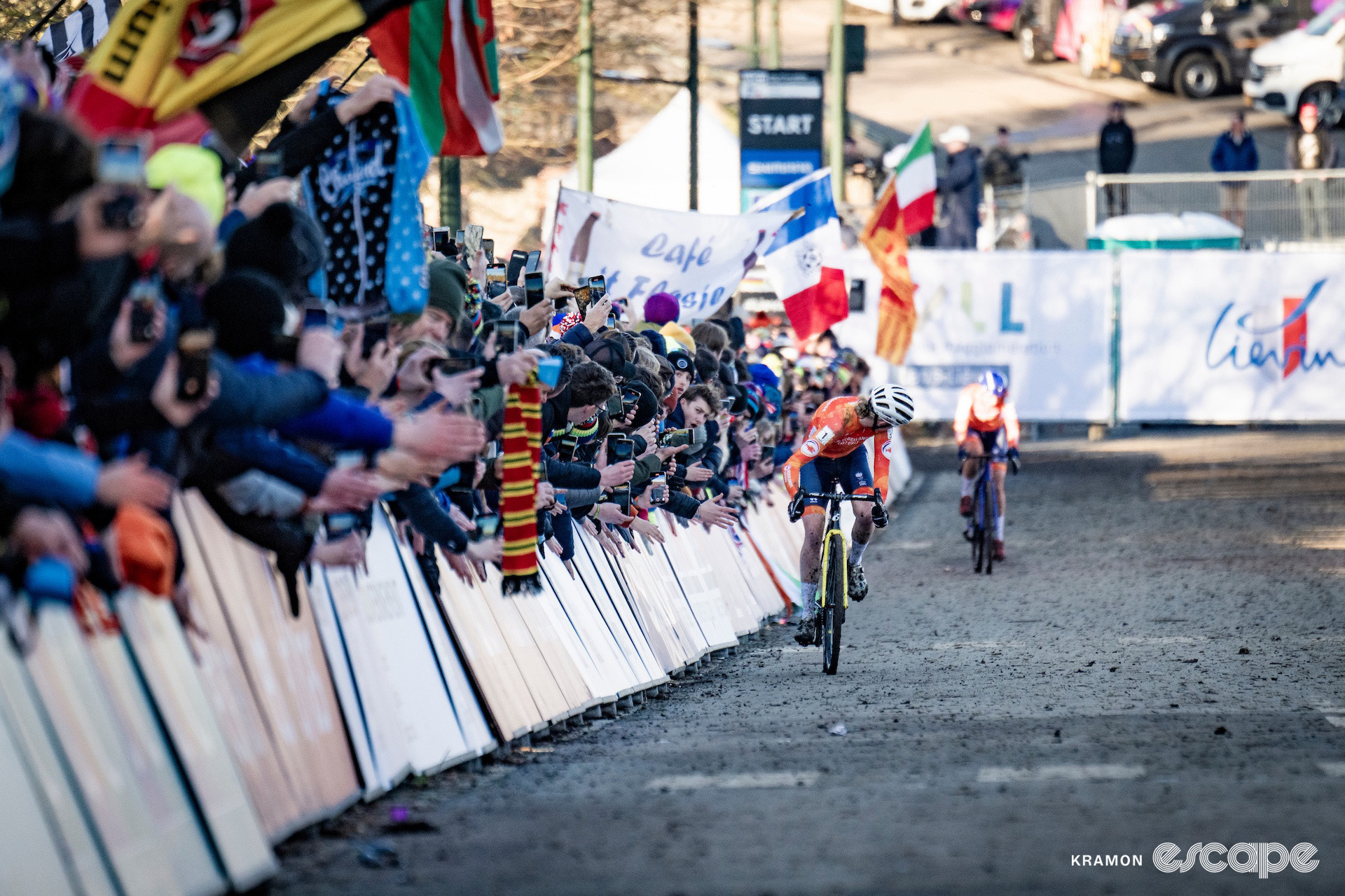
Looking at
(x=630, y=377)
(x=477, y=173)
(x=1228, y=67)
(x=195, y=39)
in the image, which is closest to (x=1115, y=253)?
(x=477, y=173)

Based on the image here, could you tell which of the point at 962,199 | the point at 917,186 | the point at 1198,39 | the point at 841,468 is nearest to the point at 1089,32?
the point at 1198,39

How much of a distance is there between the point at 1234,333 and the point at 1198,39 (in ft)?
48.4

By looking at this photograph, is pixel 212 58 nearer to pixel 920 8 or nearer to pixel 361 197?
pixel 361 197

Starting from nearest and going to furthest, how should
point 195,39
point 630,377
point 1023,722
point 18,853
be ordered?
point 18,853 → point 195,39 → point 1023,722 → point 630,377

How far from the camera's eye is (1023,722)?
894 centimetres

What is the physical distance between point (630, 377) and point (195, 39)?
13.6 ft

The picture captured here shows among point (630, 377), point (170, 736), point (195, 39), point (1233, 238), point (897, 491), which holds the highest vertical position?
point (195, 39)

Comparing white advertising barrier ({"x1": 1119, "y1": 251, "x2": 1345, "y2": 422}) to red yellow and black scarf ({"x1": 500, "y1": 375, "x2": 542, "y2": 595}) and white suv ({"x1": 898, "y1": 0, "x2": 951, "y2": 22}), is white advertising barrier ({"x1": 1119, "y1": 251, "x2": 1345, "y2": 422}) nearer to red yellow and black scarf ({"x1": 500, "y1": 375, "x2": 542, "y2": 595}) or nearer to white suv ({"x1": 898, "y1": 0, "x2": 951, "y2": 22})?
red yellow and black scarf ({"x1": 500, "y1": 375, "x2": 542, "y2": 595})

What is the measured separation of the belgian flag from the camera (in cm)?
723

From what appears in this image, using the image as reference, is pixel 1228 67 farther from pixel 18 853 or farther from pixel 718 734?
pixel 18 853

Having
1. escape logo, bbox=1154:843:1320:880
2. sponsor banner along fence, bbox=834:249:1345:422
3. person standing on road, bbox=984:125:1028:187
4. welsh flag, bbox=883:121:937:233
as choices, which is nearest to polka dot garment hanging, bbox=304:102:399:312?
escape logo, bbox=1154:843:1320:880

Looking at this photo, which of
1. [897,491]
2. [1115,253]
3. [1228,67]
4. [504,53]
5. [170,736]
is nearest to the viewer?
[170,736]

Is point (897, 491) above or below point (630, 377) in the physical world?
below

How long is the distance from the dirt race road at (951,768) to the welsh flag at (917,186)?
7.64 metres
